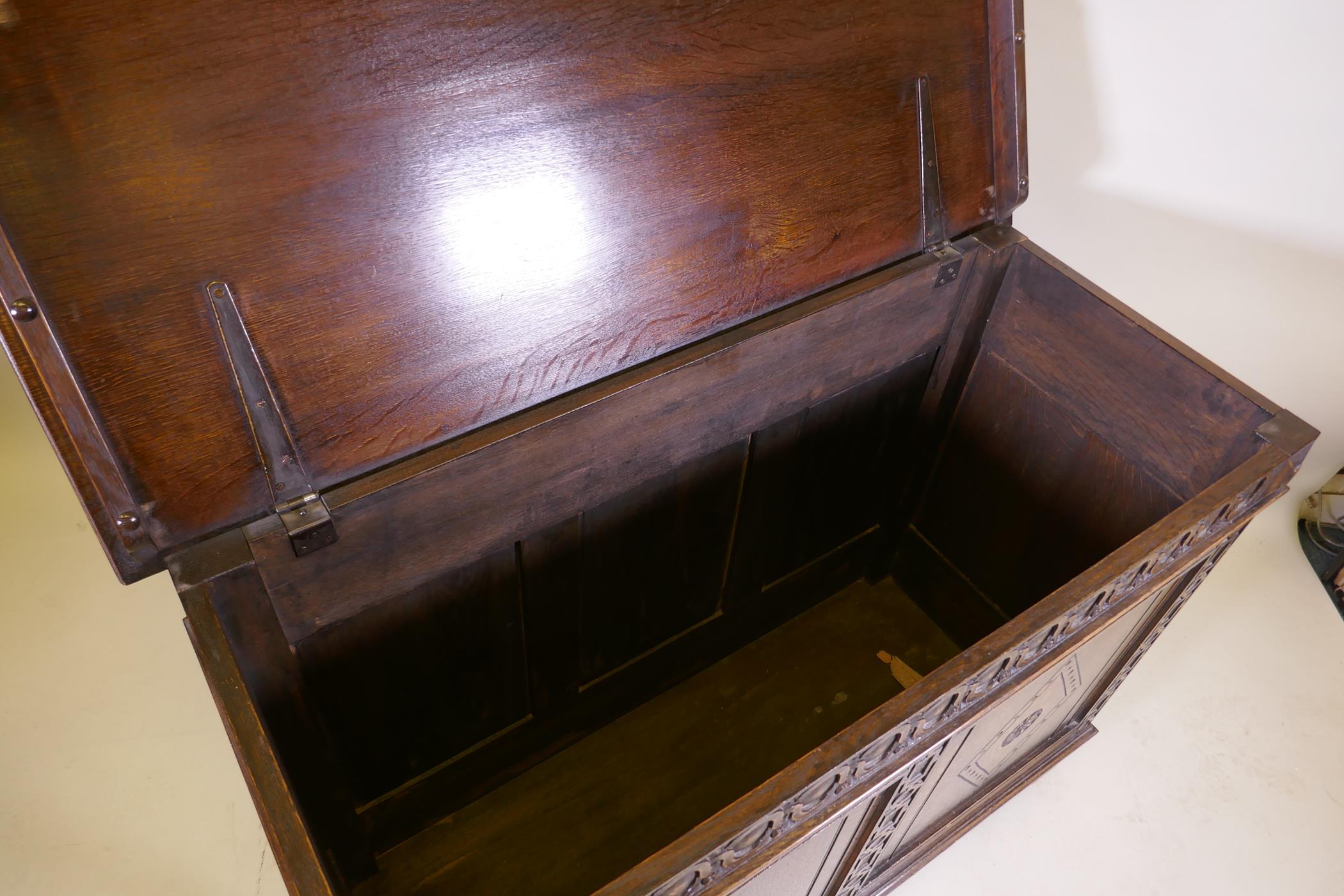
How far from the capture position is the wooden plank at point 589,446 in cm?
128

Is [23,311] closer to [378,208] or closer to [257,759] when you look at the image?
[378,208]

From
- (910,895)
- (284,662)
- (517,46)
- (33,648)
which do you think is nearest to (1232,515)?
(910,895)

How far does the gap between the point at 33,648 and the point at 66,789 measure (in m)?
0.41

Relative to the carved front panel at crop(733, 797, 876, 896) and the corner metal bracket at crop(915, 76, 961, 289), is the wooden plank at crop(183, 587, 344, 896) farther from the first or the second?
the corner metal bracket at crop(915, 76, 961, 289)

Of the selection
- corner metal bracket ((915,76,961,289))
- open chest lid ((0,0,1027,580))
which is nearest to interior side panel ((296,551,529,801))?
open chest lid ((0,0,1027,580))

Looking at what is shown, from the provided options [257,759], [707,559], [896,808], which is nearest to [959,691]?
[896,808]

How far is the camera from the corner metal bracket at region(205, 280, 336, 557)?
1.09m

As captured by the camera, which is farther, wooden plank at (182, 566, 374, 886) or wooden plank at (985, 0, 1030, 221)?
wooden plank at (985, 0, 1030, 221)

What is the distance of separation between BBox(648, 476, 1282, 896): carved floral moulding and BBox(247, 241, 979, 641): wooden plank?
0.63 m

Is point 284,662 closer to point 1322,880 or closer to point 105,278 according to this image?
point 105,278

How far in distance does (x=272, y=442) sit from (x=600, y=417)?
0.49 m

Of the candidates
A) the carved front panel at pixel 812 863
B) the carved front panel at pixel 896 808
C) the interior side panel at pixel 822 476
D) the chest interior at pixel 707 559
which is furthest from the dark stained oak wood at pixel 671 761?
the carved front panel at pixel 812 863

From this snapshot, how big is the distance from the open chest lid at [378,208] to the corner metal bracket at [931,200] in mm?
27

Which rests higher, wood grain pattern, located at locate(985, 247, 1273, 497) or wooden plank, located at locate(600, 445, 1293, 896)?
wood grain pattern, located at locate(985, 247, 1273, 497)
